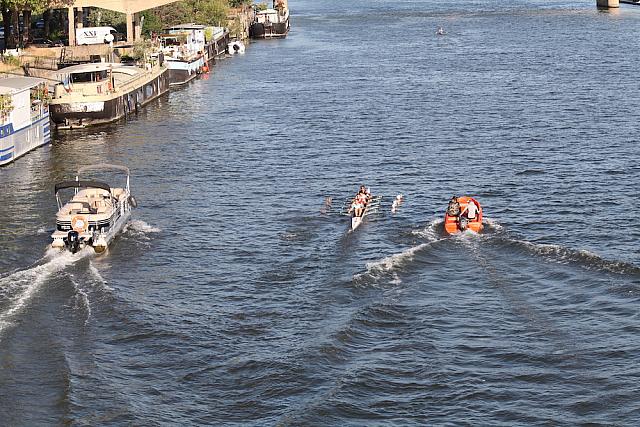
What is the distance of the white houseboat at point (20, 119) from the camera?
268 ft

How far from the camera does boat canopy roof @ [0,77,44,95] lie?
83.8 metres

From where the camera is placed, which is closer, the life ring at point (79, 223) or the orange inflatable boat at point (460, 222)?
the life ring at point (79, 223)

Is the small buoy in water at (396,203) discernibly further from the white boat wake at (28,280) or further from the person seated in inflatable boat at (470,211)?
the white boat wake at (28,280)

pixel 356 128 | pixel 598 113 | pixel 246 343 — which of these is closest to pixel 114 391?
pixel 246 343

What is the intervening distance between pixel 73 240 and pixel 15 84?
3335 cm

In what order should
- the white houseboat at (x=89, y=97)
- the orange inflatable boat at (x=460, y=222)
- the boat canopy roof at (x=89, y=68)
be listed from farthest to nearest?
the boat canopy roof at (x=89, y=68) → the white houseboat at (x=89, y=97) → the orange inflatable boat at (x=460, y=222)

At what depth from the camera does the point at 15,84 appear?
87.6 metres

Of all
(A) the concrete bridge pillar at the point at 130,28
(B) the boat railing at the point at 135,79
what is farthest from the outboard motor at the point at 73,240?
(A) the concrete bridge pillar at the point at 130,28

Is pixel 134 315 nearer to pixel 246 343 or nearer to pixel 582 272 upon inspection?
pixel 246 343

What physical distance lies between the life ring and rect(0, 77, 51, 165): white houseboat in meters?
25.0

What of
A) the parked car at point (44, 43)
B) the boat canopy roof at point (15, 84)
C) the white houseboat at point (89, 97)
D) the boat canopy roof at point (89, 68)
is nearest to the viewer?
the boat canopy roof at point (15, 84)

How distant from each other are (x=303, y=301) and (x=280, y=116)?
55.6m

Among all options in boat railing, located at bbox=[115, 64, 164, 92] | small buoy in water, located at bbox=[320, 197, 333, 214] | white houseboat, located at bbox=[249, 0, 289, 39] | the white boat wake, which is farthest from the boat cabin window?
white houseboat, located at bbox=[249, 0, 289, 39]

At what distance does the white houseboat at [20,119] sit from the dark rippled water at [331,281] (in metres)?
1.57
